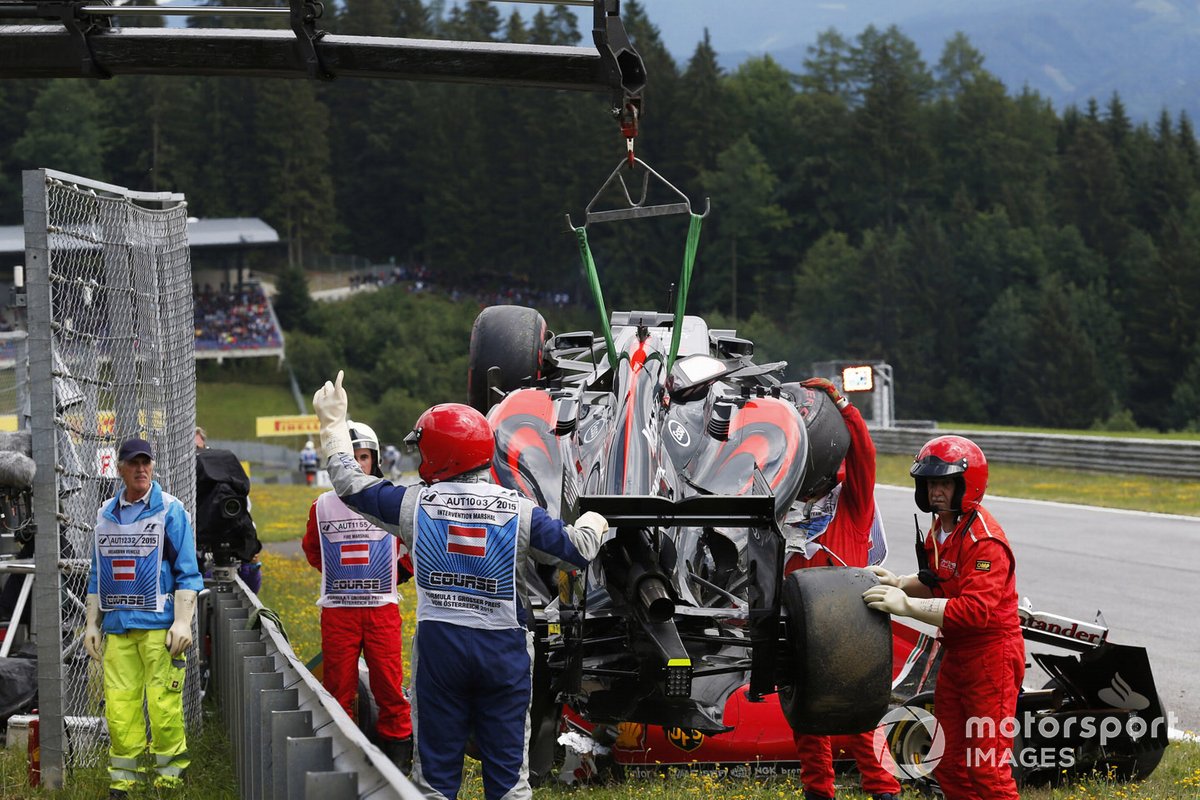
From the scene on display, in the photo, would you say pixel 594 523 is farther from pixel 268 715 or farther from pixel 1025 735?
pixel 1025 735

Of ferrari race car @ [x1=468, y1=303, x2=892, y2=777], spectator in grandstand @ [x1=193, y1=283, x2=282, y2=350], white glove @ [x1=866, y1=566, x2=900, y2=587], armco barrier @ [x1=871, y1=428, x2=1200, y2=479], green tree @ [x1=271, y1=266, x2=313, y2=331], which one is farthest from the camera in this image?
green tree @ [x1=271, y1=266, x2=313, y2=331]

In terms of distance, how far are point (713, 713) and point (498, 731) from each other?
164 cm

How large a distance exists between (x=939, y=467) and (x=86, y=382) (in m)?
4.70

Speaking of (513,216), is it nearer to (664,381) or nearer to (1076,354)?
(1076,354)

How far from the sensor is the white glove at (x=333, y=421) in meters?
6.49

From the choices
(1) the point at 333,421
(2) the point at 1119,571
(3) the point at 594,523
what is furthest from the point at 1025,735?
(2) the point at 1119,571

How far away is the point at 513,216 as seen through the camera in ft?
362

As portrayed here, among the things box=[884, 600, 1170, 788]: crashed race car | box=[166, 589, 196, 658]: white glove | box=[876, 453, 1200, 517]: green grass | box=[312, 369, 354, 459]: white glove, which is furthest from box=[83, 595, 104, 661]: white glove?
box=[876, 453, 1200, 517]: green grass

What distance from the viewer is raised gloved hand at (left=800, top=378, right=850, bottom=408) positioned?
26.9 feet

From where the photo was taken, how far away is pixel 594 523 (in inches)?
241

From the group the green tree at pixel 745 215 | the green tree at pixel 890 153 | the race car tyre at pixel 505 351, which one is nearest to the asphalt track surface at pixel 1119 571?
the race car tyre at pixel 505 351

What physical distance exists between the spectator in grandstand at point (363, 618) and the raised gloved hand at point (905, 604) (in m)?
3.08

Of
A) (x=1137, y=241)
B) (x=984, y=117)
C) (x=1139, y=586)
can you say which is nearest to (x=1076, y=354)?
(x=1137, y=241)

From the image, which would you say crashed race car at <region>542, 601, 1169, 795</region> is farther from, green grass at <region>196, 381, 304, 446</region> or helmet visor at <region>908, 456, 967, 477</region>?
green grass at <region>196, 381, 304, 446</region>
